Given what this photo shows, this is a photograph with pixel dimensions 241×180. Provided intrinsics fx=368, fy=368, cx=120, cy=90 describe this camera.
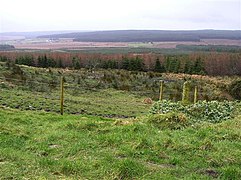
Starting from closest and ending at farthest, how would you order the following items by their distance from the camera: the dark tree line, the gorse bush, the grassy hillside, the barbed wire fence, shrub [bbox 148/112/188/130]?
1. shrub [bbox 148/112/188/130]
2. the gorse bush
3. the barbed wire fence
4. the grassy hillside
5. the dark tree line

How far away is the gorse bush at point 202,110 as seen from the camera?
11.2 meters

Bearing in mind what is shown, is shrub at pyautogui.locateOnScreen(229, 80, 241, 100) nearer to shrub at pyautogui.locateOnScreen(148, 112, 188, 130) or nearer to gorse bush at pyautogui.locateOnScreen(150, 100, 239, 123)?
gorse bush at pyautogui.locateOnScreen(150, 100, 239, 123)

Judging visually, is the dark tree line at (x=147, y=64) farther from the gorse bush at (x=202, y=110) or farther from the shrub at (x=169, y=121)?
the shrub at (x=169, y=121)

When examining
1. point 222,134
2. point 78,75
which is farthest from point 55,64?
point 222,134

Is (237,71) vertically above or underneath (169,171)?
underneath

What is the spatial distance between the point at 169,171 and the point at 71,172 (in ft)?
5.39

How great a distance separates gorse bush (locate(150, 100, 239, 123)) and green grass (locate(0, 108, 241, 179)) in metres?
1.55

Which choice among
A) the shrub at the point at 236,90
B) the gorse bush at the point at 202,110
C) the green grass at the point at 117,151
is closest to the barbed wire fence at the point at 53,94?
the gorse bush at the point at 202,110

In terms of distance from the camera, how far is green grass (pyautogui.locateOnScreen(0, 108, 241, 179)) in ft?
19.9

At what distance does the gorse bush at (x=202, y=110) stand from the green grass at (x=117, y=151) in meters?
1.55

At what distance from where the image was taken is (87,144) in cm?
753

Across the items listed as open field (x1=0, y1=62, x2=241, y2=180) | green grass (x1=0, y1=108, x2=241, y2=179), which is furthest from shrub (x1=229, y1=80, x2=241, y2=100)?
green grass (x1=0, y1=108, x2=241, y2=179)

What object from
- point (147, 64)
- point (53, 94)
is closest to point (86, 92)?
point (53, 94)

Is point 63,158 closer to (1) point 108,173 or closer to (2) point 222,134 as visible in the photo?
(1) point 108,173
